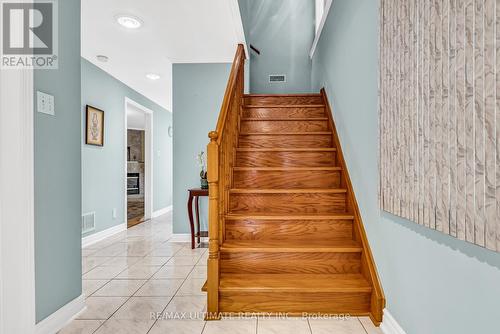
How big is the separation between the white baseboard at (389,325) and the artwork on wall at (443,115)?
23.6 inches

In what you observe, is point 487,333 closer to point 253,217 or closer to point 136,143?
point 253,217

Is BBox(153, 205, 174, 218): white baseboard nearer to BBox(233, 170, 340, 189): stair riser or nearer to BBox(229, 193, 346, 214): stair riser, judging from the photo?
BBox(233, 170, 340, 189): stair riser

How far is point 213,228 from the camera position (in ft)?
5.98

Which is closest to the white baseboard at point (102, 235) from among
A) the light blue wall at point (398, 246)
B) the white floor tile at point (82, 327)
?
the white floor tile at point (82, 327)

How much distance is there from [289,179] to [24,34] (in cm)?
209

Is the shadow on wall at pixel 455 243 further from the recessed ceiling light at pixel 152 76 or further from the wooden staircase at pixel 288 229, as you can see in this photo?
the recessed ceiling light at pixel 152 76

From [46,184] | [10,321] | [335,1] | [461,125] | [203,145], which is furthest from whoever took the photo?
[203,145]

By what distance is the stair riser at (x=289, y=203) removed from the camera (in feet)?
7.90

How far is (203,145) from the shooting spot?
3.69 m

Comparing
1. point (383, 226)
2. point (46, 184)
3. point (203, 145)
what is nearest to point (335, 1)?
point (203, 145)

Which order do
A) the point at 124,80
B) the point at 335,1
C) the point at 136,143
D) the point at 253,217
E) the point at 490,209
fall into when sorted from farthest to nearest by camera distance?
the point at 136,143
the point at 124,80
the point at 335,1
the point at 253,217
the point at 490,209

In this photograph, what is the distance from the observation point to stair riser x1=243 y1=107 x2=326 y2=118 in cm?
351

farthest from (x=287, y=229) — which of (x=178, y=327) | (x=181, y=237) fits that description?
(x=181, y=237)

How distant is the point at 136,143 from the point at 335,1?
402 inches
